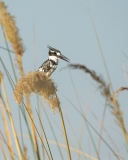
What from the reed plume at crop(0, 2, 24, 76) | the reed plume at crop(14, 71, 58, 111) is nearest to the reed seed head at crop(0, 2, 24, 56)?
the reed plume at crop(0, 2, 24, 76)

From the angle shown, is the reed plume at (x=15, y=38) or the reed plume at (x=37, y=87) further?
the reed plume at (x=15, y=38)

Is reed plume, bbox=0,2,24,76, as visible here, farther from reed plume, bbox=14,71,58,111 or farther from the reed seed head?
reed plume, bbox=14,71,58,111

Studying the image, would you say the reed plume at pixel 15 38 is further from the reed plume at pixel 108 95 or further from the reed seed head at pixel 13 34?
the reed plume at pixel 108 95

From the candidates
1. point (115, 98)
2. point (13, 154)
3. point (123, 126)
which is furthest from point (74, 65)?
point (13, 154)

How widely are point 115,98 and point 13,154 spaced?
1.12 m

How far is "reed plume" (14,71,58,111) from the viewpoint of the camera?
2.36 metres

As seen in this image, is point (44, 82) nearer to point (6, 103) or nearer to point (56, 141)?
point (6, 103)

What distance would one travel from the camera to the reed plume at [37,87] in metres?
2.36

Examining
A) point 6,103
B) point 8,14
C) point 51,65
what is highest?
point 51,65

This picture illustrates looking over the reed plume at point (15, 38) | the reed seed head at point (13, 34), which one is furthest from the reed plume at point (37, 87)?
the reed seed head at point (13, 34)

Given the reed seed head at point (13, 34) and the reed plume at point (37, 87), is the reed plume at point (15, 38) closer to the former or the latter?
the reed seed head at point (13, 34)

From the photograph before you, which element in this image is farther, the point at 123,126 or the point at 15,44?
the point at 15,44

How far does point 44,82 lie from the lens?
2.41 m

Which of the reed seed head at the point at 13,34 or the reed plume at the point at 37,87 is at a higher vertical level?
the reed seed head at the point at 13,34
